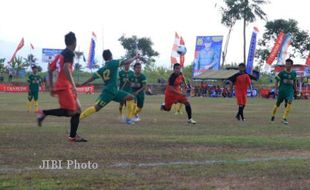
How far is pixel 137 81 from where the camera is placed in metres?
17.4

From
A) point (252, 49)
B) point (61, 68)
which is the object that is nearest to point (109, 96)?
point (61, 68)

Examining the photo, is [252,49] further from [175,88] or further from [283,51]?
[175,88]

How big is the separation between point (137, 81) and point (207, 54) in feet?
132

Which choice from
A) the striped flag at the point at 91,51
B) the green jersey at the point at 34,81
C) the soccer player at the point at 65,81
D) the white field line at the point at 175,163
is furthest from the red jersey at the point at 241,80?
the striped flag at the point at 91,51

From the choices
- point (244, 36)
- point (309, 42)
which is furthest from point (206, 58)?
point (309, 42)

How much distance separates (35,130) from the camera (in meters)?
13.4

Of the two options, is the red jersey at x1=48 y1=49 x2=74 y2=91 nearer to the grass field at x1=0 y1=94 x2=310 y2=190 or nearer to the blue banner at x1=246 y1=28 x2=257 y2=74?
the grass field at x1=0 y1=94 x2=310 y2=190

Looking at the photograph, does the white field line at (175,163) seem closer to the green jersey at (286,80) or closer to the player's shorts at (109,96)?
the player's shorts at (109,96)

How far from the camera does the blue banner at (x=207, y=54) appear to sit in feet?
184

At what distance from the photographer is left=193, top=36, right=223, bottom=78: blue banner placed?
56.0m

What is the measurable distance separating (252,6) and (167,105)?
2147 inches

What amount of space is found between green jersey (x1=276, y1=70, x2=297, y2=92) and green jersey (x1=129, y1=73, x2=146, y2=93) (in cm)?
436

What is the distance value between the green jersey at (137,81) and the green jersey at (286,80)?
14.3ft

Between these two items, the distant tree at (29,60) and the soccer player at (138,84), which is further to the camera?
the distant tree at (29,60)
